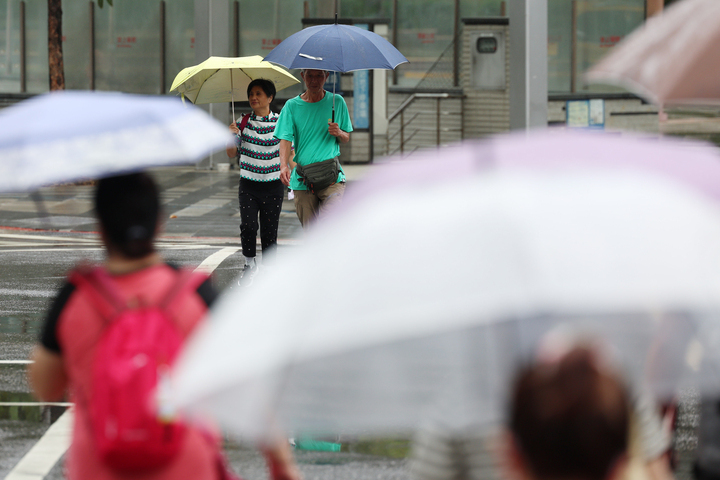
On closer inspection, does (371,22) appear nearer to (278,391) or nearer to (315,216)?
(315,216)

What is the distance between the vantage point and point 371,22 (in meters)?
23.2

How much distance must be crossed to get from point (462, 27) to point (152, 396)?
26.8 m

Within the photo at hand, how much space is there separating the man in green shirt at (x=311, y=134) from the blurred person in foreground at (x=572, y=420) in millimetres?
7847

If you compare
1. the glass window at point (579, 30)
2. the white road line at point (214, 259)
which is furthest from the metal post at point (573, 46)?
the white road line at point (214, 259)

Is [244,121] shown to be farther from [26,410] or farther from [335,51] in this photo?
[26,410]

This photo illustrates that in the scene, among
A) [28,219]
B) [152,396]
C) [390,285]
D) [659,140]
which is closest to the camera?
[390,285]

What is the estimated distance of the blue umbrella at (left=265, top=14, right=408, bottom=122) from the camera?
9.40 metres

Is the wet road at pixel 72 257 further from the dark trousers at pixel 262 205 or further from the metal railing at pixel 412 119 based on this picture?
the metal railing at pixel 412 119

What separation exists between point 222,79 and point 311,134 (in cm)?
136

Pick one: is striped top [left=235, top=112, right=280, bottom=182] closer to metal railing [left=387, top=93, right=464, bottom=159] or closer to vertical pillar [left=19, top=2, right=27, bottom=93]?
metal railing [left=387, top=93, right=464, bottom=159]

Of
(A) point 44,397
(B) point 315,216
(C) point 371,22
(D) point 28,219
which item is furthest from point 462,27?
(A) point 44,397

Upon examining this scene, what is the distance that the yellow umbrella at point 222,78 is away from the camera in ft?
32.7

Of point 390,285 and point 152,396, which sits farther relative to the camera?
point 152,396

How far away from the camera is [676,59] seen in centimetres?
313
